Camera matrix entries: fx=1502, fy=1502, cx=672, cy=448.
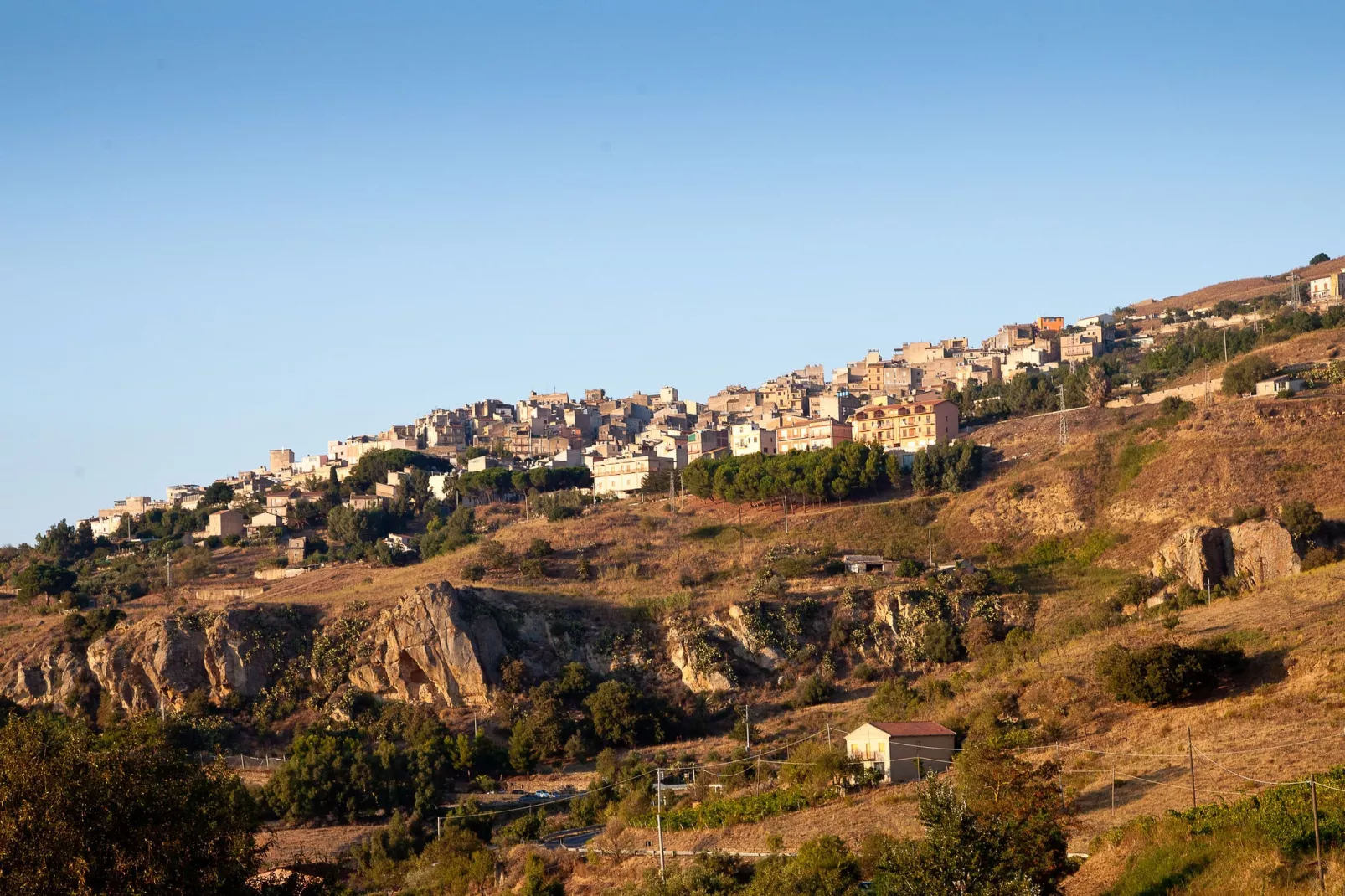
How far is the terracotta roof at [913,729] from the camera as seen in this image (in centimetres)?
3578

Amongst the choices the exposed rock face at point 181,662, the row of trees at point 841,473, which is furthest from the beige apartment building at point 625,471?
the exposed rock face at point 181,662

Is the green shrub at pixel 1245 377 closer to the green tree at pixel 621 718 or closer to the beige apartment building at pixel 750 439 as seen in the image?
the beige apartment building at pixel 750 439

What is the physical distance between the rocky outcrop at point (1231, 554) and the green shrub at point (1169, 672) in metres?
14.0

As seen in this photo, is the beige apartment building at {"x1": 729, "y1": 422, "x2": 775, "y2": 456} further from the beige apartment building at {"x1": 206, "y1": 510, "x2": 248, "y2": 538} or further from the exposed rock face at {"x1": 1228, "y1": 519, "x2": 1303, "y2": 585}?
the exposed rock face at {"x1": 1228, "y1": 519, "x2": 1303, "y2": 585}

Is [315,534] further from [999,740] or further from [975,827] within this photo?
[975,827]

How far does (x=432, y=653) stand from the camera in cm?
5400

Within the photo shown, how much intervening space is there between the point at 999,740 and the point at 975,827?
14258 millimetres

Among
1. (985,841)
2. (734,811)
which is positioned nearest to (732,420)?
(734,811)

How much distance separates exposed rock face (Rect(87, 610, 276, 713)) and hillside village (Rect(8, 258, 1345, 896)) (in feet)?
0.43

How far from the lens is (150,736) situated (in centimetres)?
2320

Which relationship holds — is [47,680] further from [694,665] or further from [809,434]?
[809,434]

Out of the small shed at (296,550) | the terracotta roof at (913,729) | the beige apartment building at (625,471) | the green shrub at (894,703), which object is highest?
the beige apartment building at (625,471)

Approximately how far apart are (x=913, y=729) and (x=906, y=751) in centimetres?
81

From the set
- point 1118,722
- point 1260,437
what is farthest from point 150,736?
point 1260,437
